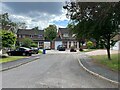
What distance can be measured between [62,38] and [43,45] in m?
7.22

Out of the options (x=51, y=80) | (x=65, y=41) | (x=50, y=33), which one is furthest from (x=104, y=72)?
(x=50, y=33)

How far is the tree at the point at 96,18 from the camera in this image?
1837cm

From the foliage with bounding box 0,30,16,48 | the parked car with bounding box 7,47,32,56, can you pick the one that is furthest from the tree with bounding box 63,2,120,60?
the parked car with bounding box 7,47,32,56

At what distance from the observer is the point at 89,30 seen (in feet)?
90.7

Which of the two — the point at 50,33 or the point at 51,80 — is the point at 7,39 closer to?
the point at 51,80

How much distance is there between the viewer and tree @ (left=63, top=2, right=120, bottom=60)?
18.4 m

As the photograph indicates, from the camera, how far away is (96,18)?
71.8 feet

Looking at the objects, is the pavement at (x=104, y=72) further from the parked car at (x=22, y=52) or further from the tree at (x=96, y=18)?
the parked car at (x=22, y=52)

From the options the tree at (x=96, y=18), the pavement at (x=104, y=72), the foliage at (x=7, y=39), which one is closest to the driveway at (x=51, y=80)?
the pavement at (x=104, y=72)

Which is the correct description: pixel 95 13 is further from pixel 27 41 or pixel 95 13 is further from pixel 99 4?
pixel 27 41

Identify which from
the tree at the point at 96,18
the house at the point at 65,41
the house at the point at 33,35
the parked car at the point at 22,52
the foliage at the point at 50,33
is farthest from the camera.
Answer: the foliage at the point at 50,33

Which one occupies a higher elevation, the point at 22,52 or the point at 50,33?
the point at 50,33

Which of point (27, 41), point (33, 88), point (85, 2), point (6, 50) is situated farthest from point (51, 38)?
point (33, 88)

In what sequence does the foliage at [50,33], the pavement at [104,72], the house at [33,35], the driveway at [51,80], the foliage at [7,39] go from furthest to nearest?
the foliage at [50,33] < the house at [33,35] < the foliage at [7,39] < the pavement at [104,72] < the driveway at [51,80]
